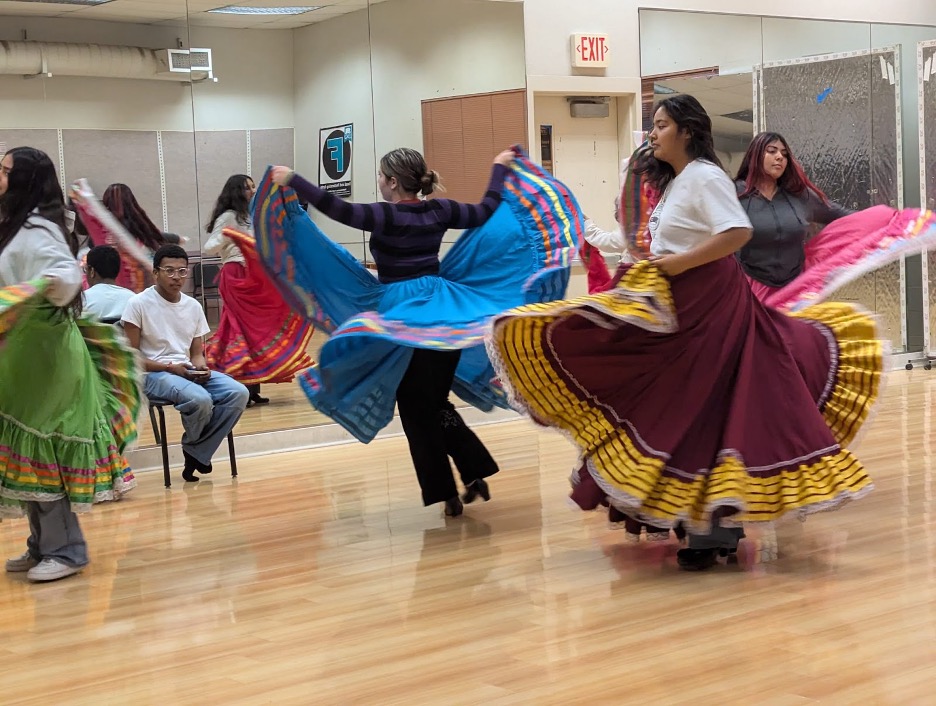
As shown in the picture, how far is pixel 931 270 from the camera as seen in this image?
9.97 m

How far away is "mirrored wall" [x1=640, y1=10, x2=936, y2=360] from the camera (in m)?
9.64

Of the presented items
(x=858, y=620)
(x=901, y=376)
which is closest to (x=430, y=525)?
(x=858, y=620)

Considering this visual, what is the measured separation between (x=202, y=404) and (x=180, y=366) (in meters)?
0.24

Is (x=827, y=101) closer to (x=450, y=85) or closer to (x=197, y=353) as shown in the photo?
(x=450, y=85)

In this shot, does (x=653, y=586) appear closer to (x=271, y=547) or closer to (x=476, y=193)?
(x=271, y=547)

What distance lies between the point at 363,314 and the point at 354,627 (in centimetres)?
165

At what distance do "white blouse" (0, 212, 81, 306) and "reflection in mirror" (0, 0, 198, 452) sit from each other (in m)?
2.31

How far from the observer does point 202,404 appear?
6.29 m

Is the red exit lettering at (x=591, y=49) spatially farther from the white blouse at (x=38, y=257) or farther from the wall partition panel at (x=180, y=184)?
the white blouse at (x=38, y=257)

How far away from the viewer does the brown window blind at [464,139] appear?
26.8ft

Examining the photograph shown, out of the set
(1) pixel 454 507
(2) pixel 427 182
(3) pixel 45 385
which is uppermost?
(2) pixel 427 182

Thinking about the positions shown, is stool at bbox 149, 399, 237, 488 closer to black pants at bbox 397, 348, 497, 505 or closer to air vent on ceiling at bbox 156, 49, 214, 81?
black pants at bbox 397, 348, 497, 505

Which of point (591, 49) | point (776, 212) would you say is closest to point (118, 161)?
point (776, 212)

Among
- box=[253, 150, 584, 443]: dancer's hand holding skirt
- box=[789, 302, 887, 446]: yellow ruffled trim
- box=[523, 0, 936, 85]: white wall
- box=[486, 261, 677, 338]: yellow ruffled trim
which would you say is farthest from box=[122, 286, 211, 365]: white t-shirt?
box=[523, 0, 936, 85]: white wall
